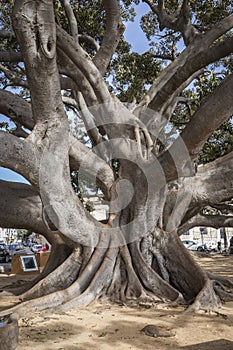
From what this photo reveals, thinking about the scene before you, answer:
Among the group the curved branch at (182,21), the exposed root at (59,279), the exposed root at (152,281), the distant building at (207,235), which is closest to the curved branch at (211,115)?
the exposed root at (152,281)

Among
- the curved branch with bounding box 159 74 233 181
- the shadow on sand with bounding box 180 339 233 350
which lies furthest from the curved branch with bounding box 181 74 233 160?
the shadow on sand with bounding box 180 339 233 350

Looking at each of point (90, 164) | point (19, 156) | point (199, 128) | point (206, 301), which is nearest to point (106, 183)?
point (90, 164)

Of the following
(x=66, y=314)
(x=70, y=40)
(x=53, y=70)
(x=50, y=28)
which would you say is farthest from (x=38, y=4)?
(x=66, y=314)

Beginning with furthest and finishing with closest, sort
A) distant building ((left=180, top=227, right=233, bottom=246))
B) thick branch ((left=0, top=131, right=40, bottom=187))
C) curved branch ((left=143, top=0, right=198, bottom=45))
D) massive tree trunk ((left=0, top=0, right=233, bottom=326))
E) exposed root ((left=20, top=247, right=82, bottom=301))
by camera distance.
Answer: distant building ((left=180, top=227, right=233, bottom=246))
curved branch ((left=143, top=0, right=198, bottom=45))
exposed root ((left=20, top=247, right=82, bottom=301))
massive tree trunk ((left=0, top=0, right=233, bottom=326))
thick branch ((left=0, top=131, right=40, bottom=187))

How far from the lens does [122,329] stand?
15.6 feet

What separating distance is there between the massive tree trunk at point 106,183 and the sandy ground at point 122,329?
0.33m

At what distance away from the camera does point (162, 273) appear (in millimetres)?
6848

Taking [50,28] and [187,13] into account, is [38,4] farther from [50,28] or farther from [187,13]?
[187,13]

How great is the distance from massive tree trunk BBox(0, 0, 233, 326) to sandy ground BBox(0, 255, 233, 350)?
331 mm

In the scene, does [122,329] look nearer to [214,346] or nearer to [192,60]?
[214,346]

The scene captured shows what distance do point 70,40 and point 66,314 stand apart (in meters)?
4.46

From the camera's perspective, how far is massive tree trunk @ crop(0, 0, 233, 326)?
5.41m

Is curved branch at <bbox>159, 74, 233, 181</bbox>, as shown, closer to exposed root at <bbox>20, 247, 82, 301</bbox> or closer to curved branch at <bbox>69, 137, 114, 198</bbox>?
curved branch at <bbox>69, 137, 114, 198</bbox>

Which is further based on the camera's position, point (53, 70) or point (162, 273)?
point (162, 273)
